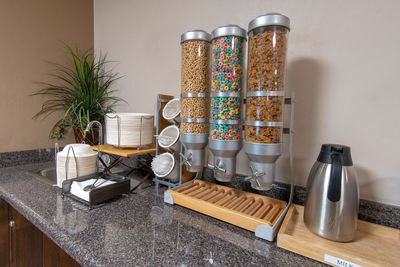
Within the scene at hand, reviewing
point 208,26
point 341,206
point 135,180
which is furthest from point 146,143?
point 341,206

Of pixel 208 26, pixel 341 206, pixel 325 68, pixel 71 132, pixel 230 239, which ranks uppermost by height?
pixel 208 26

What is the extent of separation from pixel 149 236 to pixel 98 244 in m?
0.13

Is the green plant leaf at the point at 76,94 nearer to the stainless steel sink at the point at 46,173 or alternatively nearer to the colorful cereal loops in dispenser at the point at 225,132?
the stainless steel sink at the point at 46,173

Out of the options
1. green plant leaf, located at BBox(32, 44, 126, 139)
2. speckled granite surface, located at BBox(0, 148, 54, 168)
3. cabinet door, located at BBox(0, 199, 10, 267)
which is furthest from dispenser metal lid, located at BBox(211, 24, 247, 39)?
speckled granite surface, located at BBox(0, 148, 54, 168)

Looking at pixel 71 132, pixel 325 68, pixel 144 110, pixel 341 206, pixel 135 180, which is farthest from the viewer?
pixel 71 132

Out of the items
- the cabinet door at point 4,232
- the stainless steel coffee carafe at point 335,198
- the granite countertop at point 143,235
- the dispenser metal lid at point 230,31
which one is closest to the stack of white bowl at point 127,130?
the granite countertop at point 143,235

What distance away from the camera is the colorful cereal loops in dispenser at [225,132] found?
69 centimetres

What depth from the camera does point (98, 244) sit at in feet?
1.83

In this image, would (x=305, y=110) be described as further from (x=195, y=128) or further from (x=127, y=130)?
(x=127, y=130)

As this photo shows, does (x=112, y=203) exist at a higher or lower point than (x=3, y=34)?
lower

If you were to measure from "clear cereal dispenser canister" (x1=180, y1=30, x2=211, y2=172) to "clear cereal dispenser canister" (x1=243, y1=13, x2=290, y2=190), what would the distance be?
182 mm

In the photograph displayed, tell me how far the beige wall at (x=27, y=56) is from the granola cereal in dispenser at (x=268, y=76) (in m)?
1.40

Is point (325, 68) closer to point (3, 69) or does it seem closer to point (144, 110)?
point (144, 110)

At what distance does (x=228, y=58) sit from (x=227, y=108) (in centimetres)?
16
